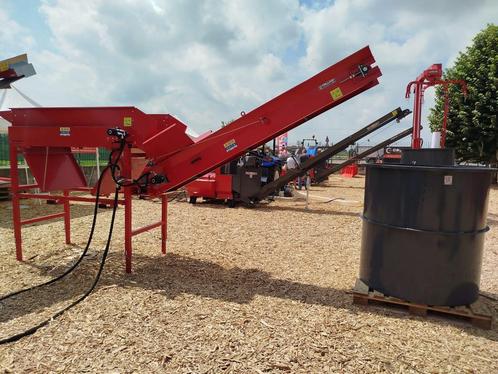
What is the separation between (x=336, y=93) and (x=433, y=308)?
2.21m

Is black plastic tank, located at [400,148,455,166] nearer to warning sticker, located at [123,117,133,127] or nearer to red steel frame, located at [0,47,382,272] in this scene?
red steel frame, located at [0,47,382,272]

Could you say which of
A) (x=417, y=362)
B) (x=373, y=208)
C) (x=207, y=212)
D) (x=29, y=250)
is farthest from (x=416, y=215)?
(x=207, y=212)

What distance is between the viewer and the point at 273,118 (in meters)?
3.77

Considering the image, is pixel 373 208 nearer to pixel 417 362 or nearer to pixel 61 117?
pixel 417 362

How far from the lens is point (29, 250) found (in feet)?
15.5

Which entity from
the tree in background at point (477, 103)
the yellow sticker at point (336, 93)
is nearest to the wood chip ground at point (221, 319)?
the yellow sticker at point (336, 93)

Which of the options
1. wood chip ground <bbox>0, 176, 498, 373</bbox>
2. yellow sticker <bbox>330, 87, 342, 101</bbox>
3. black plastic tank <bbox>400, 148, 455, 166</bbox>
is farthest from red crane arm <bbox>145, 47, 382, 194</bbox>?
wood chip ground <bbox>0, 176, 498, 373</bbox>

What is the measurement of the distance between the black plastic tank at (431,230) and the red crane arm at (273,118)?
0.99m

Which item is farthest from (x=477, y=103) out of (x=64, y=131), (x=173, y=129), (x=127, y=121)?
(x=64, y=131)

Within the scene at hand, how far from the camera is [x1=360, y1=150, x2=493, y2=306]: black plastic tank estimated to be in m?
2.85

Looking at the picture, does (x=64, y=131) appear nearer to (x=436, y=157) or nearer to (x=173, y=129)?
(x=173, y=129)

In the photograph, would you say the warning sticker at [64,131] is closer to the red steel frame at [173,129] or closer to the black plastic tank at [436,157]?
the red steel frame at [173,129]

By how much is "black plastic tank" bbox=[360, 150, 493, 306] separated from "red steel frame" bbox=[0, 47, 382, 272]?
1.04 meters

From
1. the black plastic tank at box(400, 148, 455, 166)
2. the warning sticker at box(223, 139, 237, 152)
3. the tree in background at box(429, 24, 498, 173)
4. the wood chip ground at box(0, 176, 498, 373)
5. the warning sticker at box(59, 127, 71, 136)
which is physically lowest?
the wood chip ground at box(0, 176, 498, 373)
